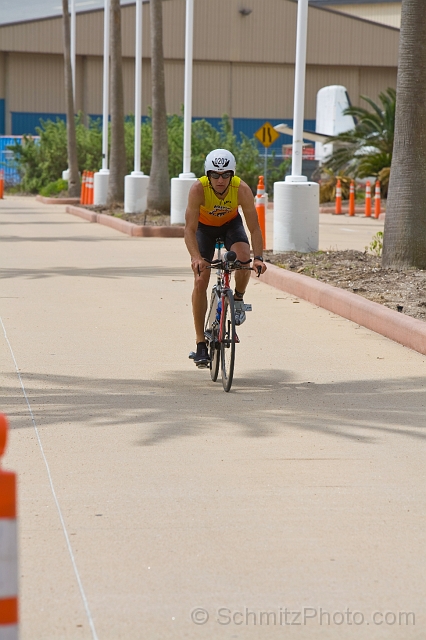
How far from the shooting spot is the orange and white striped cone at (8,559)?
8.73ft

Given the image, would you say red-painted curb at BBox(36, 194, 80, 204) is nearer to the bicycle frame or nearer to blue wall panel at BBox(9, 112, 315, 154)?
blue wall panel at BBox(9, 112, 315, 154)

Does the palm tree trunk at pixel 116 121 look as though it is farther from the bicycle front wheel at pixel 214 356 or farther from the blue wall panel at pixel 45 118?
the blue wall panel at pixel 45 118

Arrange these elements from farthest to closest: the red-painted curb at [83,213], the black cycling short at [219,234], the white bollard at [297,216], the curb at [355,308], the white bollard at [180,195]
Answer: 1. the red-painted curb at [83,213]
2. the white bollard at [180,195]
3. the white bollard at [297,216]
4. the curb at [355,308]
5. the black cycling short at [219,234]

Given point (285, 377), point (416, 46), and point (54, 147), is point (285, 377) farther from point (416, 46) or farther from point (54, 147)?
point (54, 147)

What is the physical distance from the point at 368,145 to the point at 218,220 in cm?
2983

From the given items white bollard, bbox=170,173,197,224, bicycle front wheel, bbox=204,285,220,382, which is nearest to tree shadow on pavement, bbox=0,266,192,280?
bicycle front wheel, bbox=204,285,220,382

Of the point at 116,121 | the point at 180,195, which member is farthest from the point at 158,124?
the point at 116,121

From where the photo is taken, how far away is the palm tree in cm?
3694

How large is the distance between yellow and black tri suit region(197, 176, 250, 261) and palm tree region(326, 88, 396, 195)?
27.9m

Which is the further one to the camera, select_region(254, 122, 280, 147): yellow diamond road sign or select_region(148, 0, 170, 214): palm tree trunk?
select_region(254, 122, 280, 147): yellow diamond road sign

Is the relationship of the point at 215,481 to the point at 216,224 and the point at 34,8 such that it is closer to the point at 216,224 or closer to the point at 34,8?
the point at 216,224

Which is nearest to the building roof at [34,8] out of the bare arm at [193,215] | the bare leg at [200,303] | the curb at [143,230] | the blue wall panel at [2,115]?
the blue wall panel at [2,115]

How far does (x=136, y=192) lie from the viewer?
94.4 feet

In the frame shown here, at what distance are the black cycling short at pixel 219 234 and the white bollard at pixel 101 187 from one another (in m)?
26.3
